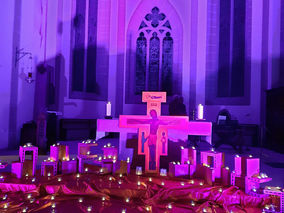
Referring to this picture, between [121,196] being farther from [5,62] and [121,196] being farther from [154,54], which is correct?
[154,54]

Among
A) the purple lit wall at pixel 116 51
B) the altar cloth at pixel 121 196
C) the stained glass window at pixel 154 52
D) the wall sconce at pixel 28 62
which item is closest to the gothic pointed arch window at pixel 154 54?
the stained glass window at pixel 154 52

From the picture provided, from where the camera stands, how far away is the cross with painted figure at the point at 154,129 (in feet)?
11.3

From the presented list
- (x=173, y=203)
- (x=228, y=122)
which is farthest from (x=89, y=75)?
(x=173, y=203)

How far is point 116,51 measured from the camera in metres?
9.66

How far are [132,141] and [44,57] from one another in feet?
15.7

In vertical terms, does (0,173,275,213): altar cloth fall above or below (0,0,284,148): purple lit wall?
below

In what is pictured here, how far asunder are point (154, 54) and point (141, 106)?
7.91 feet

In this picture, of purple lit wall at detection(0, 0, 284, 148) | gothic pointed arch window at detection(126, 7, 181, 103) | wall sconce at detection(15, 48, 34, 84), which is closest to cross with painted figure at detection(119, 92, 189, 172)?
purple lit wall at detection(0, 0, 284, 148)

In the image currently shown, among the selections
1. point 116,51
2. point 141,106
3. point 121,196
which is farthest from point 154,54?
point 121,196

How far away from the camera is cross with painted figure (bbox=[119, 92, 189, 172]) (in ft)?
11.3

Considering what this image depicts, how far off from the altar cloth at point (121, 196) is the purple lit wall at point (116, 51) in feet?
10.6

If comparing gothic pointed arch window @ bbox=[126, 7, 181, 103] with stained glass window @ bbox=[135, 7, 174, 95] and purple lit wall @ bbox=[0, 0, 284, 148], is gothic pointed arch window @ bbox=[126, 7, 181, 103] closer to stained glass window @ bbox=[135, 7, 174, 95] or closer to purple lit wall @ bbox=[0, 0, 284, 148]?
stained glass window @ bbox=[135, 7, 174, 95]

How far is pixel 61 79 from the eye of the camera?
26.3 feet

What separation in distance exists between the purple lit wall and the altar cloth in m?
3.24
